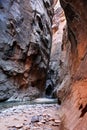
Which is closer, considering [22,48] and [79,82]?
[79,82]

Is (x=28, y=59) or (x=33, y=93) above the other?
(x=28, y=59)

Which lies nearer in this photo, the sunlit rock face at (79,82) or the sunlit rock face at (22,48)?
the sunlit rock face at (79,82)

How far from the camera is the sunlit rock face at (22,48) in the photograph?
1923 centimetres

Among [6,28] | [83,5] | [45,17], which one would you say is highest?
[45,17]

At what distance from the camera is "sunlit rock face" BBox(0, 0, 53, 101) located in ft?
63.1

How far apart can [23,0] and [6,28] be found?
199 inches

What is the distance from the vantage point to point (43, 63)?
2409 cm

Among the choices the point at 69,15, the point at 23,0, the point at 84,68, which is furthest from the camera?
the point at 23,0

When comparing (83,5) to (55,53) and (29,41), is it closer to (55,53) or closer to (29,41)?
(29,41)

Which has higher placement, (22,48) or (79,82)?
(22,48)

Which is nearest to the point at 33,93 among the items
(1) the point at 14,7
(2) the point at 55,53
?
(1) the point at 14,7

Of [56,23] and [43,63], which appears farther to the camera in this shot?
[56,23]

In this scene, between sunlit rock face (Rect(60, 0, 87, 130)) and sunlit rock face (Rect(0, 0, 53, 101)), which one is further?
sunlit rock face (Rect(0, 0, 53, 101))

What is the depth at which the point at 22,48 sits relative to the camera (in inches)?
821
